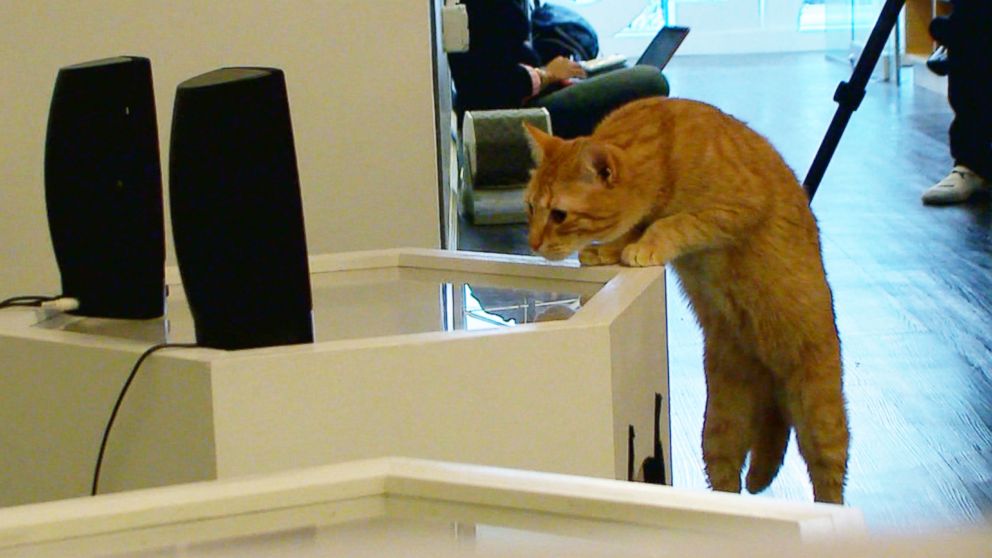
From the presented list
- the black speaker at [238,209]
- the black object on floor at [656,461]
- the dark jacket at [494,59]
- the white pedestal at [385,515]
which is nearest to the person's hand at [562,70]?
the dark jacket at [494,59]

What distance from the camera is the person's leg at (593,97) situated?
3791 millimetres

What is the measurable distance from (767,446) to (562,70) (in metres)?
2.54

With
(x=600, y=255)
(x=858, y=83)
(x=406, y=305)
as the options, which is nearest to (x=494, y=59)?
(x=858, y=83)

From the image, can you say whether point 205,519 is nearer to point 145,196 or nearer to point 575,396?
point 575,396

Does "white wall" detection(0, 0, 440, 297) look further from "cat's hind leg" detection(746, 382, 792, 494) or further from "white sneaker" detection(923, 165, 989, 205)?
"white sneaker" detection(923, 165, 989, 205)

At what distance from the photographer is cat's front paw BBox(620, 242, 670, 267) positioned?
1.28m

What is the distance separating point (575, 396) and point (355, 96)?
1.01m

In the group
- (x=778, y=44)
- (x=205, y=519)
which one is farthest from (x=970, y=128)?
(x=778, y=44)

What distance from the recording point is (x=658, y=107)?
5.29 feet

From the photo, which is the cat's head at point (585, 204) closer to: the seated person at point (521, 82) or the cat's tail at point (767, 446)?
the cat's tail at point (767, 446)

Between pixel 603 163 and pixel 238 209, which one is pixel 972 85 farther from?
pixel 238 209

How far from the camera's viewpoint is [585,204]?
1.48m

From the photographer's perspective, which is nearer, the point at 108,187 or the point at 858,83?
A: the point at 108,187

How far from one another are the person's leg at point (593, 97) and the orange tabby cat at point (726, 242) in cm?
215
